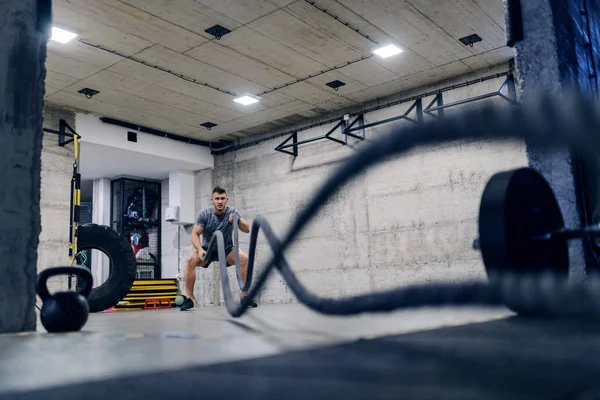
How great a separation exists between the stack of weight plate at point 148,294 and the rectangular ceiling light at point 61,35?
6.09m

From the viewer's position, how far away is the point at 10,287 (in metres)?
3.24

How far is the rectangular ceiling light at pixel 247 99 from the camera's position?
10759mm

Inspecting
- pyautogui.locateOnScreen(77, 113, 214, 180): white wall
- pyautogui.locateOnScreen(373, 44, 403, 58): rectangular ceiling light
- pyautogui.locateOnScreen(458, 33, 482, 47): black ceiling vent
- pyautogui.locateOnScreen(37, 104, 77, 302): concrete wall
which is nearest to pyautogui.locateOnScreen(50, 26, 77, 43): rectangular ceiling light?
pyautogui.locateOnScreen(37, 104, 77, 302): concrete wall

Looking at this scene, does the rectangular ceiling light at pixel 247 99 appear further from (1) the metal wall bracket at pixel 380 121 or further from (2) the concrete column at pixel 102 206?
(2) the concrete column at pixel 102 206

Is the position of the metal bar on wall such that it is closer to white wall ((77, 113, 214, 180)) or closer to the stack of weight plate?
white wall ((77, 113, 214, 180))

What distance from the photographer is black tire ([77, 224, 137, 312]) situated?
6.80 meters

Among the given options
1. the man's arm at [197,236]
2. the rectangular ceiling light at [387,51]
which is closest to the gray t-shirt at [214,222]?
the man's arm at [197,236]

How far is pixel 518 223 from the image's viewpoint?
83.6 inches

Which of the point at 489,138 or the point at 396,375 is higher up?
the point at 489,138

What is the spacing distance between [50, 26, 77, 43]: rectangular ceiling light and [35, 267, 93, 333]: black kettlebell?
5.93 metres

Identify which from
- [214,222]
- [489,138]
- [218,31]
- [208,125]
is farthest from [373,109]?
[489,138]

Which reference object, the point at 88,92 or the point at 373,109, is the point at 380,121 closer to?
the point at 373,109

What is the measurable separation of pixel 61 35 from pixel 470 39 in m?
6.53

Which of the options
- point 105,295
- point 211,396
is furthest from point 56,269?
point 105,295
